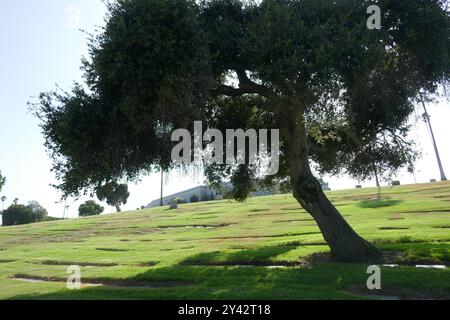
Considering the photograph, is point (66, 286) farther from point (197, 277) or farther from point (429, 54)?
point (429, 54)

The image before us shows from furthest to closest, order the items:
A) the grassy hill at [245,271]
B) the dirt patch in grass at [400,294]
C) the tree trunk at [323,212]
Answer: the tree trunk at [323,212] → the grassy hill at [245,271] → the dirt patch in grass at [400,294]

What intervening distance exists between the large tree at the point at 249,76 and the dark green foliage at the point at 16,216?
81.3 meters

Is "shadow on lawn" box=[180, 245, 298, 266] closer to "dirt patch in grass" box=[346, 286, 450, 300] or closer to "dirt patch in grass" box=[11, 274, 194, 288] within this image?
"dirt patch in grass" box=[11, 274, 194, 288]

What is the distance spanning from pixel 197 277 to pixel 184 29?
929cm

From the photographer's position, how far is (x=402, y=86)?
18.7 m

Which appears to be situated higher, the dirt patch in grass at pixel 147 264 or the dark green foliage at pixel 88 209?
the dark green foliage at pixel 88 209

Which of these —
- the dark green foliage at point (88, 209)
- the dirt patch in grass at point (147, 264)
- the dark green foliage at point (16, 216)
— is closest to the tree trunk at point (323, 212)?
the dirt patch in grass at point (147, 264)

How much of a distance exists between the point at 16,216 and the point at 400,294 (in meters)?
91.9

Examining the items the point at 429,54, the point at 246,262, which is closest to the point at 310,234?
the point at 246,262

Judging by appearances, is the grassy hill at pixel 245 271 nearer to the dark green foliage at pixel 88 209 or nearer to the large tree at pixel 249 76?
the large tree at pixel 249 76

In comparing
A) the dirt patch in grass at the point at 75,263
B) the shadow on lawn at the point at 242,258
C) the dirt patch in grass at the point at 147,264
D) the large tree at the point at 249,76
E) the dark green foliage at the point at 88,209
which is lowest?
the dirt patch in grass at the point at 75,263

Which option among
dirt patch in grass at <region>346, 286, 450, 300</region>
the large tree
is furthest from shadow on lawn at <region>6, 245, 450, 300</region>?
the large tree

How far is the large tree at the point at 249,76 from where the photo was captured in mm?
15055

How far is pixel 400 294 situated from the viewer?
1235 centimetres
